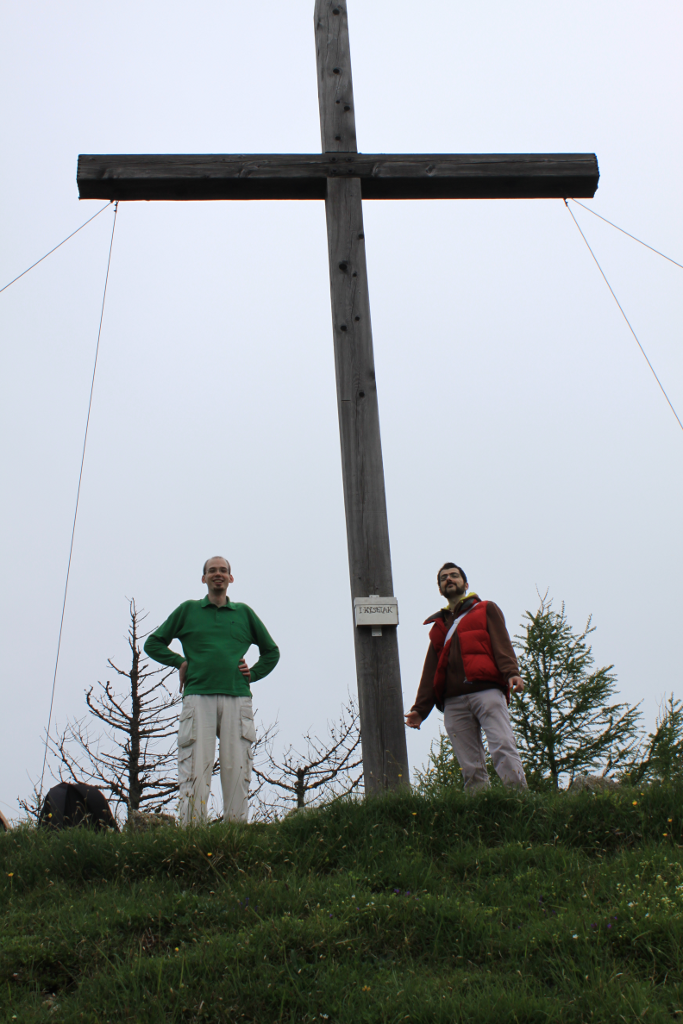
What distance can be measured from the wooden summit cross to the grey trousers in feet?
1.70

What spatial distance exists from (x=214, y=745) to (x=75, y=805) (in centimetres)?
95

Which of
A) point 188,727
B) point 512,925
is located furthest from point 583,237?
point 512,925

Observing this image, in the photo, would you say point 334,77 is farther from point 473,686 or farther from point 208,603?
point 473,686

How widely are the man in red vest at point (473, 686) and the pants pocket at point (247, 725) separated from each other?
3.34 feet

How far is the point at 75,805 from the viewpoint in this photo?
5.42 m

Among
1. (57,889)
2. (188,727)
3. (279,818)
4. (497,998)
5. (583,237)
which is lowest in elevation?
(497,998)

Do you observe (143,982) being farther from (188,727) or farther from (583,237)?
(583,237)

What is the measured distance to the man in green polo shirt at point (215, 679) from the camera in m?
5.35

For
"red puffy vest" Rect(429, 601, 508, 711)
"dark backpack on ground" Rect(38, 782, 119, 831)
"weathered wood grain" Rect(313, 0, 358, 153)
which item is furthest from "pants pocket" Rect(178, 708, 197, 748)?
"weathered wood grain" Rect(313, 0, 358, 153)

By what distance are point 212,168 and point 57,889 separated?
15.0ft

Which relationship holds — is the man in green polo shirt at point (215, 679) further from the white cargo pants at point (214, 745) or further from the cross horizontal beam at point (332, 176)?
the cross horizontal beam at point (332, 176)

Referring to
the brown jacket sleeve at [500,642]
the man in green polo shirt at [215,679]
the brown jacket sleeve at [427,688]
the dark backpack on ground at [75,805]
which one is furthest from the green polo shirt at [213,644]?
the brown jacket sleeve at [500,642]

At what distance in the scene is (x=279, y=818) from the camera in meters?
4.57

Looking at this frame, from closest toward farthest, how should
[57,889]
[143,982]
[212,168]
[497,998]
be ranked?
[497,998], [143,982], [57,889], [212,168]
